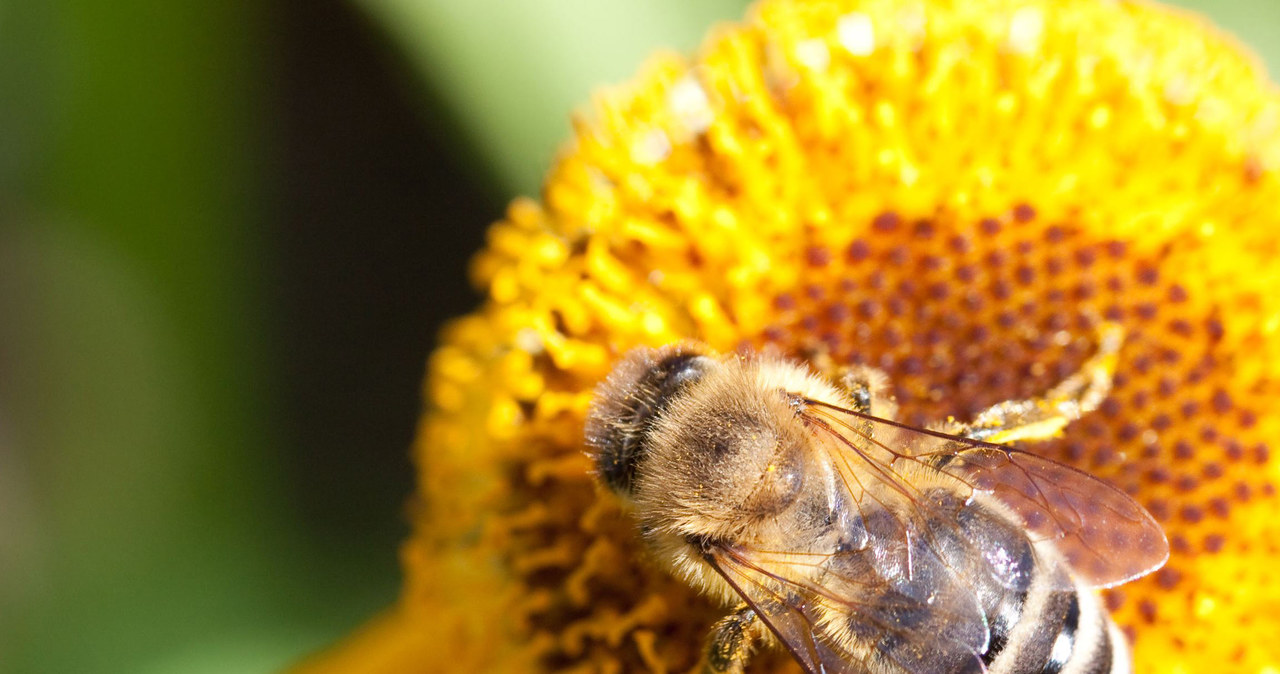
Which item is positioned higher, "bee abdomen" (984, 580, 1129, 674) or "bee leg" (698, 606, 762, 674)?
"bee leg" (698, 606, 762, 674)

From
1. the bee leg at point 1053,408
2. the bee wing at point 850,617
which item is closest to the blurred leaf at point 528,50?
the bee leg at point 1053,408

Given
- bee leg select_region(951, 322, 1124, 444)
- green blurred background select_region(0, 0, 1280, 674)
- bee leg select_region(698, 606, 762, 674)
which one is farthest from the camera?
green blurred background select_region(0, 0, 1280, 674)

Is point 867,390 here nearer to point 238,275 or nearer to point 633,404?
point 633,404

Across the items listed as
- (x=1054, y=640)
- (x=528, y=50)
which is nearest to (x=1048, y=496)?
(x=1054, y=640)

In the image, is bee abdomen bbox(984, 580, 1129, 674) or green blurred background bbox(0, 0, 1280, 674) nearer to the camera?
bee abdomen bbox(984, 580, 1129, 674)

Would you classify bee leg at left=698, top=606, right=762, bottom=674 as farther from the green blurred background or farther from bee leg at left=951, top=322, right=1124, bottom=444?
the green blurred background

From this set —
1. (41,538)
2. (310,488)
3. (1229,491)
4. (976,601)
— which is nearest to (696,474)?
(976,601)

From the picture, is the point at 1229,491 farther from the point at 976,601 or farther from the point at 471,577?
the point at 471,577

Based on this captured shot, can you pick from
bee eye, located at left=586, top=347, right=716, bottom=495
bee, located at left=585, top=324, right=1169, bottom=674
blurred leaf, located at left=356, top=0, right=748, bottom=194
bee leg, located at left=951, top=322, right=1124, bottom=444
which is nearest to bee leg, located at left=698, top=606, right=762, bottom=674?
bee, located at left=585, top=324, right=1169, bottom=674

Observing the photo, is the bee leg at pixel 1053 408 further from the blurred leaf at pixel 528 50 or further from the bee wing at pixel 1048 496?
the blurred leaf at pixel 528 50
